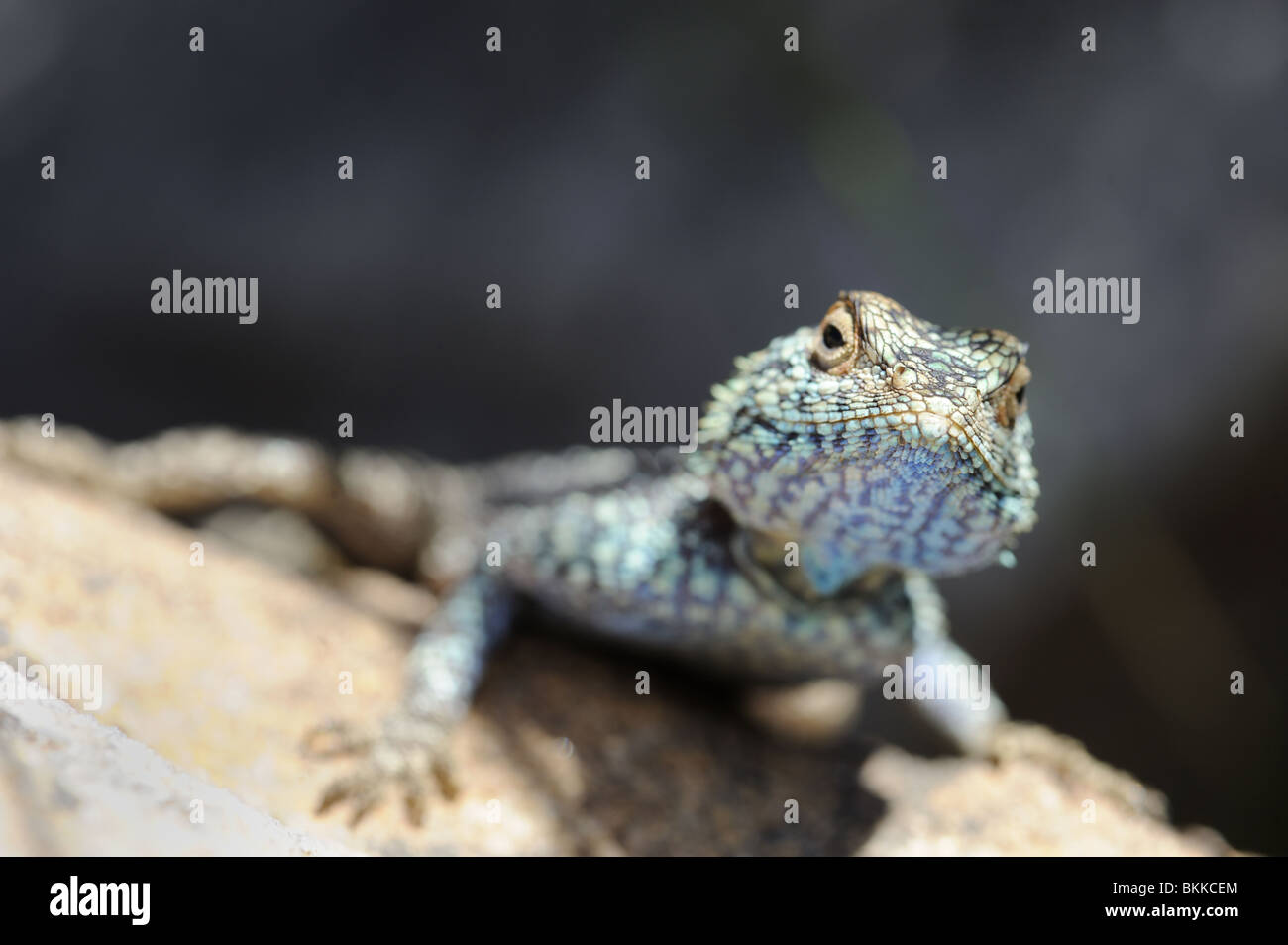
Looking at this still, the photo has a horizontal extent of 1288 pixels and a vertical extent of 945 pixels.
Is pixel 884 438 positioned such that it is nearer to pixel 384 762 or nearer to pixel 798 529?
pixel 798 529

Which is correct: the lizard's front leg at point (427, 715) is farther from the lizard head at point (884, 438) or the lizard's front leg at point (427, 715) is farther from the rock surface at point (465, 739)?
the lizard head at point (884, 438)

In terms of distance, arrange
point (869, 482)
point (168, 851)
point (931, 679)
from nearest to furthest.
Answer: point (168, 851) < point (869, 482) < point (931, 679)

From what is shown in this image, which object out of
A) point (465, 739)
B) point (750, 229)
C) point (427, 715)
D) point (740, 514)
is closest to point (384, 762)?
point (427, 715)

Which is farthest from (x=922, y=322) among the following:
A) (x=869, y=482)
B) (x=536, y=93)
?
(x=536, y=93)

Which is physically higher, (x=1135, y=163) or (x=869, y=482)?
(x=1135, y=163)

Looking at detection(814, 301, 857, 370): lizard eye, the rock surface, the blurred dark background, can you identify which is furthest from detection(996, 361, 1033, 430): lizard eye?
the blurred dark background

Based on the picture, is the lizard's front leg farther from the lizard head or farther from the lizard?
the lizard head
